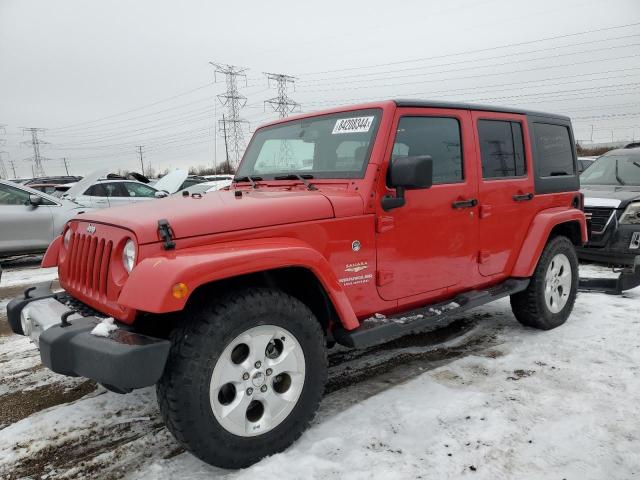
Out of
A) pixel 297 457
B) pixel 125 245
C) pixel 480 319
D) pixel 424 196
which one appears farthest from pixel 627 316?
pixel 125 245

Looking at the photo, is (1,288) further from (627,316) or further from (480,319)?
(627,316)

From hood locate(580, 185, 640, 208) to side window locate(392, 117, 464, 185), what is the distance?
12.4 feet

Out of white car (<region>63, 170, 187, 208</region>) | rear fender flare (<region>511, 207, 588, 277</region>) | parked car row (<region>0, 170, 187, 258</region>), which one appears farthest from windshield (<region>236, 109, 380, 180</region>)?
white car (<region>63, 170, 187, 208</region>)

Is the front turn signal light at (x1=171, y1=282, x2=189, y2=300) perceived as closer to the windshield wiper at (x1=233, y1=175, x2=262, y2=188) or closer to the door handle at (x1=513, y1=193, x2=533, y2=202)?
the windshield wiper at (x1=233, y1=175, x2=262, y2=188)

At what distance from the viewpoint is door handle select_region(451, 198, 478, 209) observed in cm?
343

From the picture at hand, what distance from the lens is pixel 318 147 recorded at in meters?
3.38

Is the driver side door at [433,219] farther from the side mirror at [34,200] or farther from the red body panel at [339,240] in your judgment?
the side mirror at [34,200]

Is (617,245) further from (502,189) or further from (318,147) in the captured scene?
(318,147)

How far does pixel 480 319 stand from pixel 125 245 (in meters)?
3.60

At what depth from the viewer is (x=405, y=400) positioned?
306cm

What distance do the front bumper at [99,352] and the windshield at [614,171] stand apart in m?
7.21

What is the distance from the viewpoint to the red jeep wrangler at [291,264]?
7.27 ft

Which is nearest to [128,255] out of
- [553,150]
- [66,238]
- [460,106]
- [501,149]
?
[66,238]

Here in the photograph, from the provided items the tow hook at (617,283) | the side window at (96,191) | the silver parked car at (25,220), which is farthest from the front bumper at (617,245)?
the side window at (96,191)
